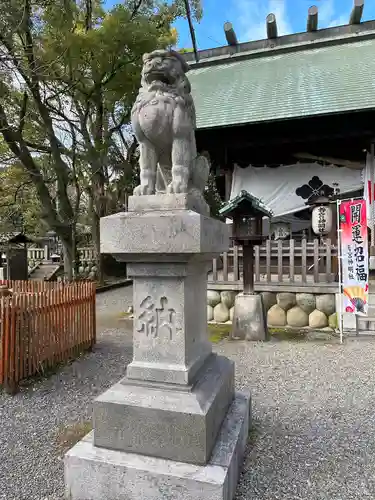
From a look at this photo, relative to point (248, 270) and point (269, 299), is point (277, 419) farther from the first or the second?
point (269, 299)

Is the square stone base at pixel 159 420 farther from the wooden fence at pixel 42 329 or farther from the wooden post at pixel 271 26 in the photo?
the wooden post at pixel 271 26

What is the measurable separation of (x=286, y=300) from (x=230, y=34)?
387 inches

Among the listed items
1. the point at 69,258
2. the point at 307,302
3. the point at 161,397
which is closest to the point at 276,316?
the point at 307,302

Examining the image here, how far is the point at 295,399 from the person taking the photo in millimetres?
3766

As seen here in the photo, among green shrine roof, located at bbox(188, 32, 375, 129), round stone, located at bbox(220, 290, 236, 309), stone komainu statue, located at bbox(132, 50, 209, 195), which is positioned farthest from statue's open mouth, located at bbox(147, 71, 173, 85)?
green shrine roof, located at bbox(188, 32, 375, 129)

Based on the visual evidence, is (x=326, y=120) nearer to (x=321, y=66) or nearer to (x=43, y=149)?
(x=321, y=66)

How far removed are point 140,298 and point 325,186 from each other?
24.4 ft

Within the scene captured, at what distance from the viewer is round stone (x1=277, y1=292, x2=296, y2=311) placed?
7051 millimetres

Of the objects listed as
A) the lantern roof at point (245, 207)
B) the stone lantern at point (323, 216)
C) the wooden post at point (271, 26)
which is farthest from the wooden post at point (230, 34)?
the lantern roof at point (245, 207)

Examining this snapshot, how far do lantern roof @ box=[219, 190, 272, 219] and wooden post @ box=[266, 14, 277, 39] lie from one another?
8.51 m

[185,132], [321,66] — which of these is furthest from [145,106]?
[321,66]

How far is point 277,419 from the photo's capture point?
3299mm

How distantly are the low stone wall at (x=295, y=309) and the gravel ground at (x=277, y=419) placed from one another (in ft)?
3.35

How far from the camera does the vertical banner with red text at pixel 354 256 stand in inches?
234
